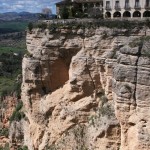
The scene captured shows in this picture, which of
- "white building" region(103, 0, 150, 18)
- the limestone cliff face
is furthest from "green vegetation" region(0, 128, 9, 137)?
"white building" region(103, 0, 150, 18)

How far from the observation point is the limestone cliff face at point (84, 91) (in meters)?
26.5

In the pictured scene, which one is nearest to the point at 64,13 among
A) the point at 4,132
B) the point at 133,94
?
the point at 4,132

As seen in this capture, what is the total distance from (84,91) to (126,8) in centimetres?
1005

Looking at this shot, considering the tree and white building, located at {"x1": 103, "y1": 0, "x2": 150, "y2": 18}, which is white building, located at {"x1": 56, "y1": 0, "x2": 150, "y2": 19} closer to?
white building, located at {"x1": 103, "y1": 0, "x2": 150, "y2": 18}

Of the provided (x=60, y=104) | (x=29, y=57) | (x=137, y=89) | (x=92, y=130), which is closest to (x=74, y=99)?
(x=60, y=104)

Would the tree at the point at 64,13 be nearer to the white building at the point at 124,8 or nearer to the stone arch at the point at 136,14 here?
the white building at the point at 124,8

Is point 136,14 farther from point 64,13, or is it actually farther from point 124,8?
point 64,13

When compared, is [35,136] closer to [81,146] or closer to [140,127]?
[81,146]

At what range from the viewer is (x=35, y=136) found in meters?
39.8

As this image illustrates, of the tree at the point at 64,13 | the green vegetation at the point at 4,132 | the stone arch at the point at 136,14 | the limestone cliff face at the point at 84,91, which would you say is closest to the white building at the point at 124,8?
the stone arch at the point at 136,14

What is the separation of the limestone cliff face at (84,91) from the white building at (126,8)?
6.65 m

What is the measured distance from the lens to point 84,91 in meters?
34.1

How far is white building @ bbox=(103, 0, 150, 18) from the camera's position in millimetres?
36781

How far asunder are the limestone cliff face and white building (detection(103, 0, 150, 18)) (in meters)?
6.65
